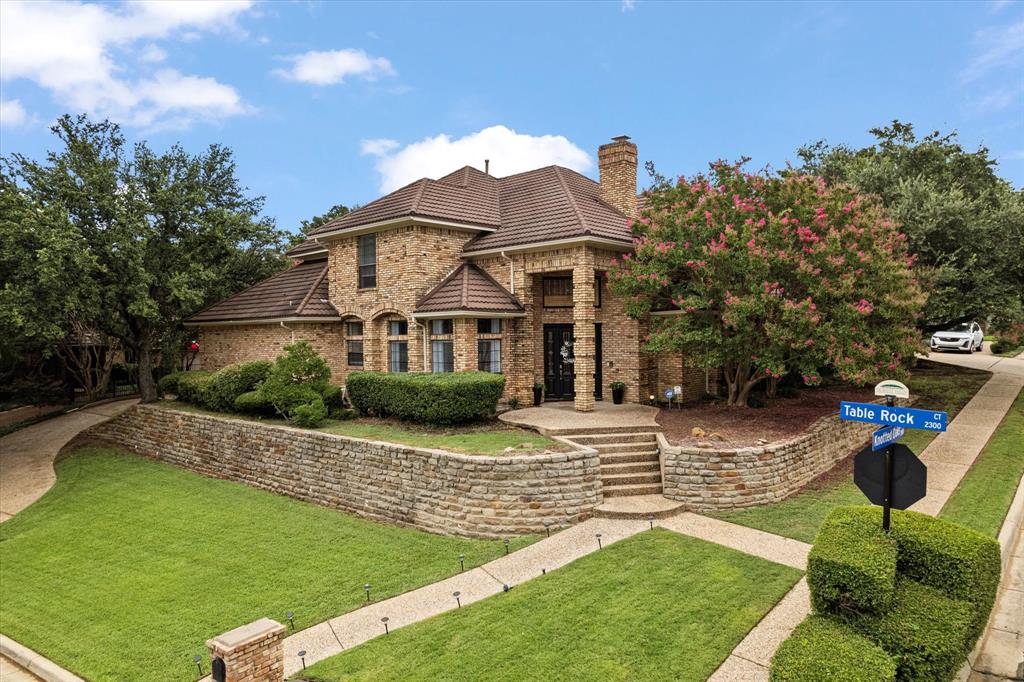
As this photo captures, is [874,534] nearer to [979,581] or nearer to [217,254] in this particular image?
[979,581]

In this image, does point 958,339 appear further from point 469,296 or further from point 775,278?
point 469,296

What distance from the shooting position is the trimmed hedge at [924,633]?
5598mm

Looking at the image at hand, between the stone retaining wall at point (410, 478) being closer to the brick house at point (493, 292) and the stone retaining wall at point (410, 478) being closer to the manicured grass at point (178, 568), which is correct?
the manicured grass at point (178, 568)

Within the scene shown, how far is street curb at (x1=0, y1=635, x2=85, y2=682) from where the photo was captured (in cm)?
784

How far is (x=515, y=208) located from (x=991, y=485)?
14789 mm

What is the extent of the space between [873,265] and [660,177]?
9.32 meters

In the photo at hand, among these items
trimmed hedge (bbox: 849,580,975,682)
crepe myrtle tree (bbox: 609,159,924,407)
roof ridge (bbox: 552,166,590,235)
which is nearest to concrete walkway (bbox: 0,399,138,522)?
roof ridge (bbox: 552,166,590,235)

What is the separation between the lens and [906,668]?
5613 mm

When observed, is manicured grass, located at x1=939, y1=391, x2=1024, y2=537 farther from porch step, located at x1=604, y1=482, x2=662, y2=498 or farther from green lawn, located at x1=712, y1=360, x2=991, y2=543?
porch step, located at x1=604, y1=482, x2=662, y2=498

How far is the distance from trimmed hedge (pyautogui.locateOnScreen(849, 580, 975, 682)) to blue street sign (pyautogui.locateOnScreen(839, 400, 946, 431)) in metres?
1.92

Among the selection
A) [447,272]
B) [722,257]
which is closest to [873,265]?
[722,257]

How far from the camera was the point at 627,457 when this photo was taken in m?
13.0

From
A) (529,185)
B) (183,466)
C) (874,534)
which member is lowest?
(183,466)

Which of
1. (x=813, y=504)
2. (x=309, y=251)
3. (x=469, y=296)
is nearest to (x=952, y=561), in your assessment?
(x=813, y=504)
